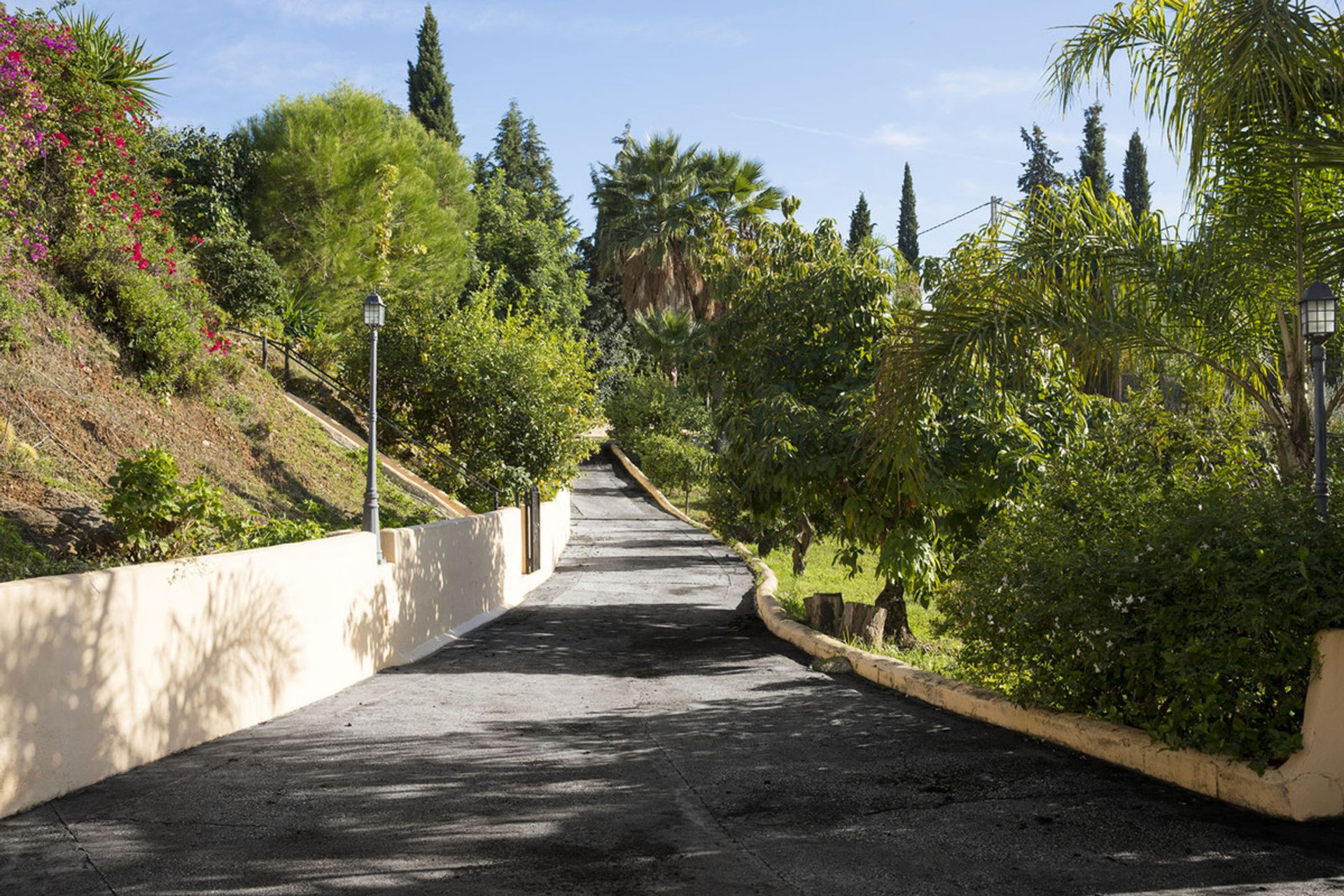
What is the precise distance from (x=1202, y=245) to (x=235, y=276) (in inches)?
885

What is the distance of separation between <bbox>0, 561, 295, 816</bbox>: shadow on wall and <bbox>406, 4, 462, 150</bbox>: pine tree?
4644 centimetres

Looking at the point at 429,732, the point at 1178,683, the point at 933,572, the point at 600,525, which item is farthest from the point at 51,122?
the point at 600,525

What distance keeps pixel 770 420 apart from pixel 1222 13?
6.16 m

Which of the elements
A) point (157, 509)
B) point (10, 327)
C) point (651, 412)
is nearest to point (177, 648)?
point (157, 509)

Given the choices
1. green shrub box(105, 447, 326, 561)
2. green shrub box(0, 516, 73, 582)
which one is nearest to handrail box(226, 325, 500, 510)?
green shrub box(105, 447, 326, 561)

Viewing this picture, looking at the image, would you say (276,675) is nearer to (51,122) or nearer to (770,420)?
(770,420)

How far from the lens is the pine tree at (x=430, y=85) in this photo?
170ft

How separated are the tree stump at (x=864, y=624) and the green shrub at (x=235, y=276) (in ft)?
57.8

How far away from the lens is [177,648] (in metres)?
7.15

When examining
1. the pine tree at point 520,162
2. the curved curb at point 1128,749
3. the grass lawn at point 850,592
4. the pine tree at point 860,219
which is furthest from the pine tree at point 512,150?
the curved curb at point 1128,749

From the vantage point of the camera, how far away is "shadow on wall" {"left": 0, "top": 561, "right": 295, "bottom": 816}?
5633mm

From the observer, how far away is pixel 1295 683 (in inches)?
216

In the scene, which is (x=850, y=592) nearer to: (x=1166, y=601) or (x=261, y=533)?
(x=261, y=533)

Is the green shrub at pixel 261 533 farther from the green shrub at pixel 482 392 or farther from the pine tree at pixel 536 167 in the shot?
the pine tree at pixel 536 167
